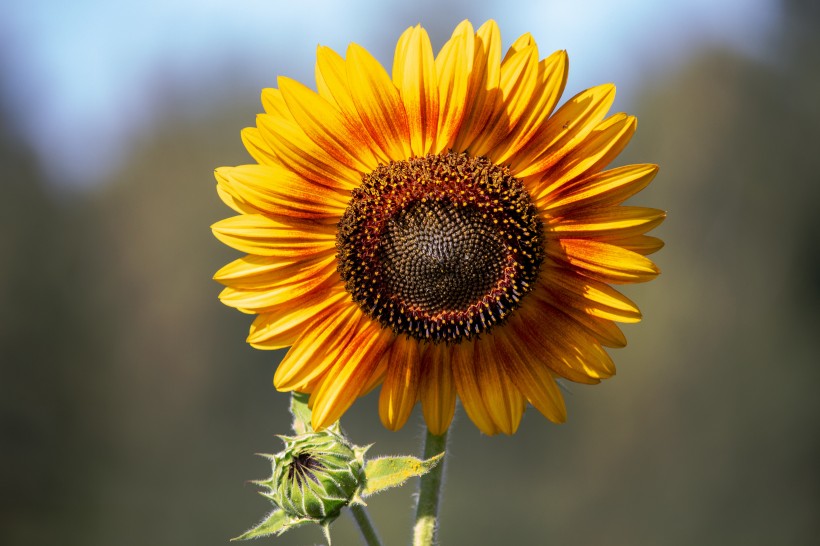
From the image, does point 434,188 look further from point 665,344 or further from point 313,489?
point 665,344

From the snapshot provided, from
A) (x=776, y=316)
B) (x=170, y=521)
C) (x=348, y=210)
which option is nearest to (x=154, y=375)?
(x=170, y=521)

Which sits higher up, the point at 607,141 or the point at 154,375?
the point at 607,141

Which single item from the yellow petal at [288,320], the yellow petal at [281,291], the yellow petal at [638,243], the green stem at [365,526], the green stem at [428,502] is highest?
the yellow petal at [638,243]

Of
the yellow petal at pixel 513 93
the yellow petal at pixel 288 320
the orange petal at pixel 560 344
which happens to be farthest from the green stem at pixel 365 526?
the yellow petal at pixel 513 93

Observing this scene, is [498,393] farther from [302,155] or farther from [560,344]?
[302,155]

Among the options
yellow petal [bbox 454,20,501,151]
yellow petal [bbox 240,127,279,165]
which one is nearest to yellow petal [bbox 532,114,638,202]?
yellow petal [bbox 454,20,501,151]

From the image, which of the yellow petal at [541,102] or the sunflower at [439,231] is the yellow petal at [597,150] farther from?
the yellow petal at [541,102]
